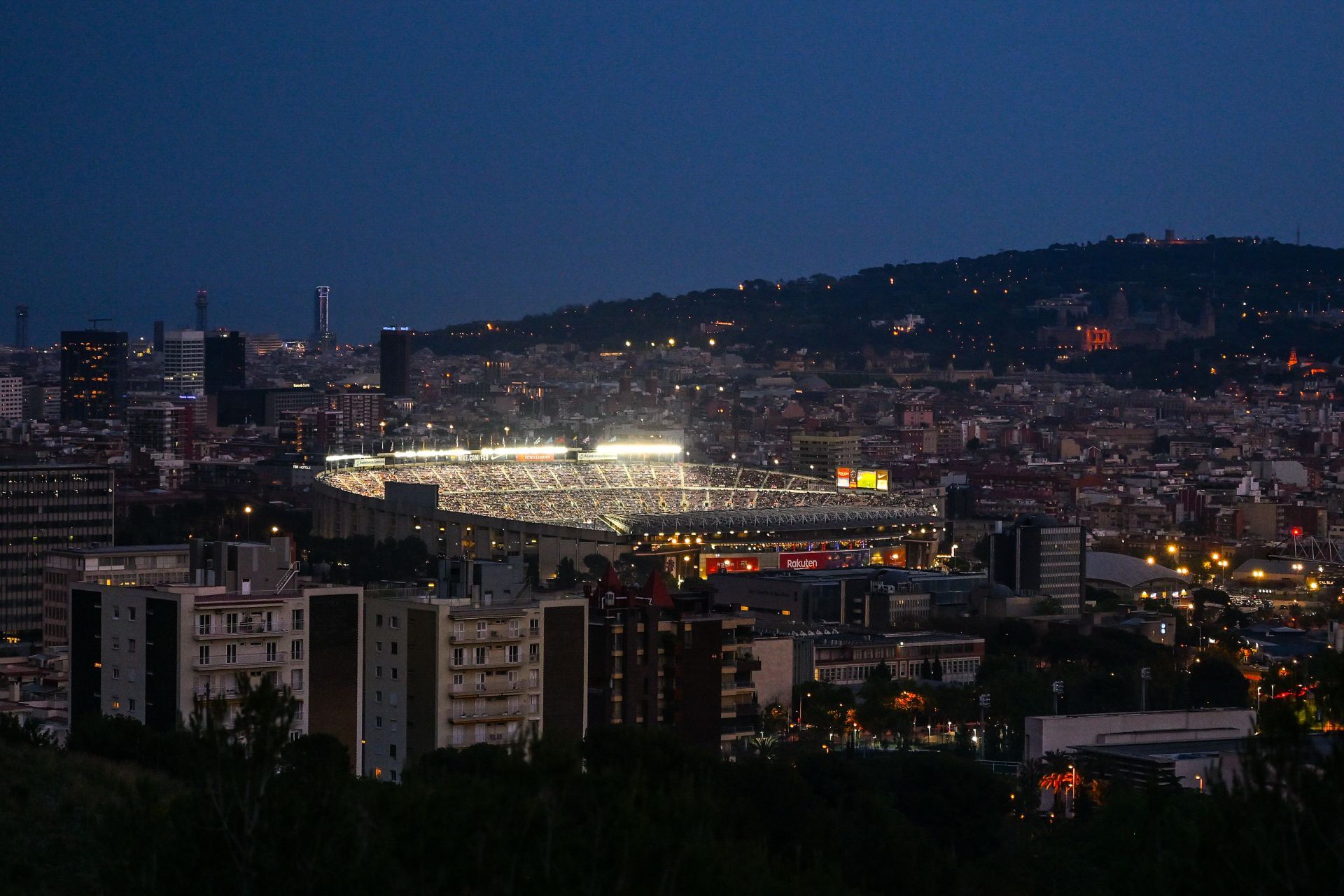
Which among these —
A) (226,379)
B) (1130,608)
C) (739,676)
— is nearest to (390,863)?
(739,676)

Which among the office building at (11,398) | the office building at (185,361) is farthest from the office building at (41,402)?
the office building at (185,361)

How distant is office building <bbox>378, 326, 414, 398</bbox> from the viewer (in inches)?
3824

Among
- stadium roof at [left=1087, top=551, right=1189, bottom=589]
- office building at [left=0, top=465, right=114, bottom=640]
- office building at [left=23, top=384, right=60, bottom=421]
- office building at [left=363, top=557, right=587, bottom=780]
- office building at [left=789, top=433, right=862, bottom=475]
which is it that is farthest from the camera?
office building at [left=23, top=384, right=60, bottom=421]

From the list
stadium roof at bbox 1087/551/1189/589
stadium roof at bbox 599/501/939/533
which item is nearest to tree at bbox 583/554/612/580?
stadium roof at bbox 599/501/939/533

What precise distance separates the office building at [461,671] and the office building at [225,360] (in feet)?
283

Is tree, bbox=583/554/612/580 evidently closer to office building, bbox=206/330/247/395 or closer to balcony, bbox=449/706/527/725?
balcony, bbox=449/706/527/725

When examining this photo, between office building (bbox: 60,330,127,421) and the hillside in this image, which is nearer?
office building (bbox: 60,330,127,421)

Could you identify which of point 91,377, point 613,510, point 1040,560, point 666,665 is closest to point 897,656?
point 666,665

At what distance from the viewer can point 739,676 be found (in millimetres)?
18938

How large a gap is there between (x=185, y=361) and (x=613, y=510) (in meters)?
69.2

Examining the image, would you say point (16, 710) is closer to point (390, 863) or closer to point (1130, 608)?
point (390, 863)

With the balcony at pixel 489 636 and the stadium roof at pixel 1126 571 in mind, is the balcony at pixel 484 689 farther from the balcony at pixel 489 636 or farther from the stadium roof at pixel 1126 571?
the stadium roof at pixel 1126 571

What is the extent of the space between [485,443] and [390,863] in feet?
198

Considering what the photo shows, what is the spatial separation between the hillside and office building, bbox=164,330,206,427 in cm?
1009
